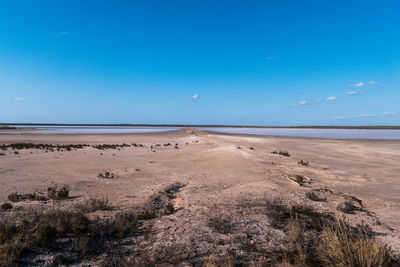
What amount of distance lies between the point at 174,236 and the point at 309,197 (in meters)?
5.63

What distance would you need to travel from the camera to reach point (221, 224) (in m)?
5.45

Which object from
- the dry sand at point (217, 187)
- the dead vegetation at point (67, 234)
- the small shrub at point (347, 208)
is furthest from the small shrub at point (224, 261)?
the small shrub at point (347, 208)

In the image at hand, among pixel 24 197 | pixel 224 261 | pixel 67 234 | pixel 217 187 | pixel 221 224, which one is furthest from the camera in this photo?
pixel 217 187

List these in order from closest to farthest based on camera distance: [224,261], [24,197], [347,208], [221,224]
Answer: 1. [224,261]
2. [221,224]
3. [347,208]
4. [24,197]

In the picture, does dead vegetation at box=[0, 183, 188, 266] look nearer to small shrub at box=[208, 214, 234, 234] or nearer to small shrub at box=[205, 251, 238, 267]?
small shrub at box=[205, 251, 238, 267]

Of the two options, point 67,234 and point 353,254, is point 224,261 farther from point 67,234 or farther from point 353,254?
point 67,234

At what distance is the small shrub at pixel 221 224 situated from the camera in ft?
17.1

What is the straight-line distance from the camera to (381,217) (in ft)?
21.2

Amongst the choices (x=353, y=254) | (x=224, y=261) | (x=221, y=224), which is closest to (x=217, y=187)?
(x=221, y=224)

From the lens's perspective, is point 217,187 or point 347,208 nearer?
point 347,208

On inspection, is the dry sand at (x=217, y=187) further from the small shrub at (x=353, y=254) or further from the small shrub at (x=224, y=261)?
the small shrub at (x=353, y=254)

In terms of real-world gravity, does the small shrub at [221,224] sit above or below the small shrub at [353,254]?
below

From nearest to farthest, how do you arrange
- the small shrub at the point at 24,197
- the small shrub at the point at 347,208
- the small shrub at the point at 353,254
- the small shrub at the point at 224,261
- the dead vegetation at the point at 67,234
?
the small shrub at the point at 353,254
the small shrub at the point at 224,261
the dead vegetation at the point at 67,234
the small shrub at the point at 347,208
the small shrub at the point at 24,197

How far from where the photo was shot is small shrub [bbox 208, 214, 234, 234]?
5.21 meters
